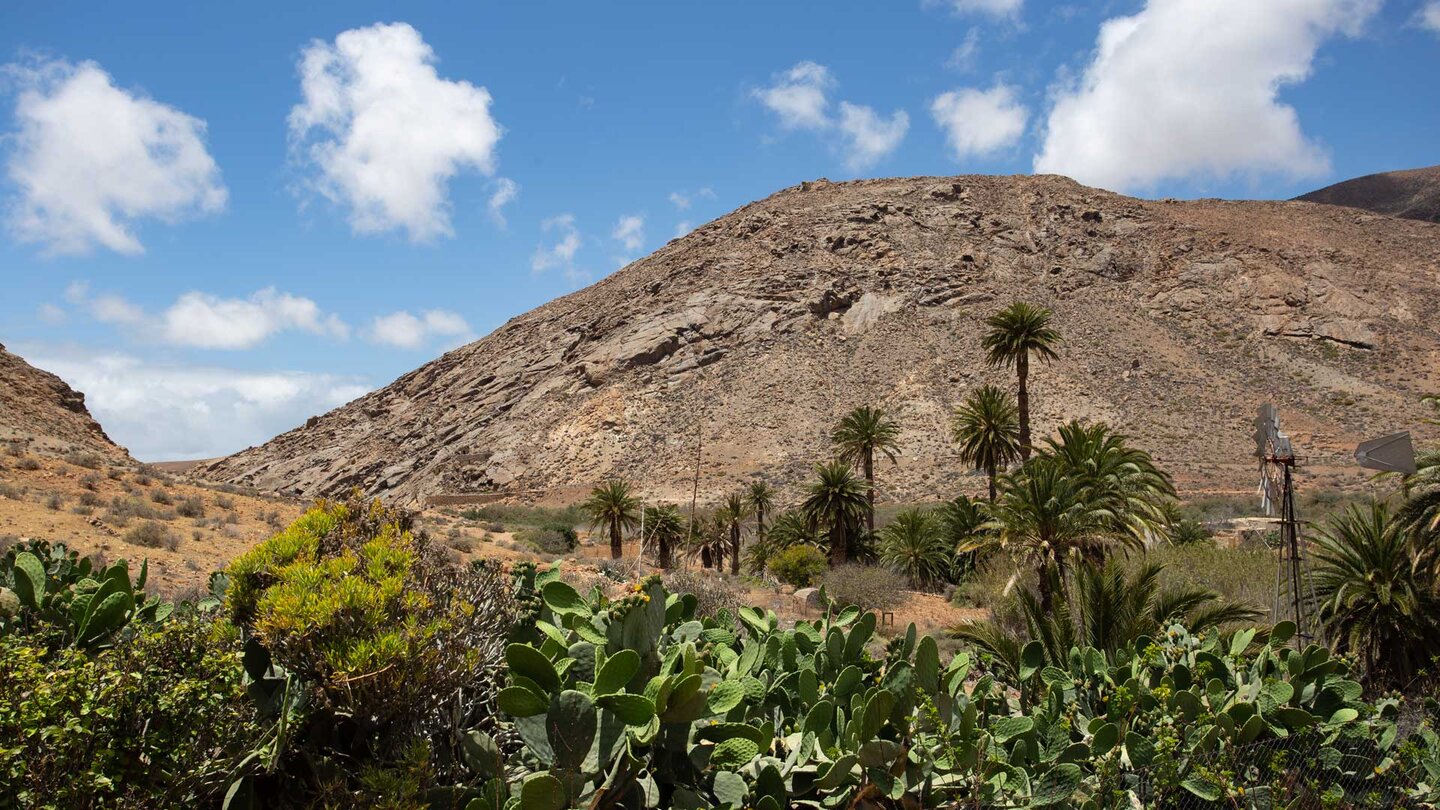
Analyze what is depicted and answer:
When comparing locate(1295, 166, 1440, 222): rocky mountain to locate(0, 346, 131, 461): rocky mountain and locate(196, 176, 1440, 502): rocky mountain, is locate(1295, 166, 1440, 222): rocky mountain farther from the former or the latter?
locate(0, 346, 131, 461): rocky mountain

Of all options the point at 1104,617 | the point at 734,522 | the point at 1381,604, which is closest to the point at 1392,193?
A: the point at 734,522

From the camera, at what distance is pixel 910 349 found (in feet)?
224

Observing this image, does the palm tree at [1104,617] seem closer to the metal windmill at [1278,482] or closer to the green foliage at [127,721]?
the metal windmill at [1278,482]

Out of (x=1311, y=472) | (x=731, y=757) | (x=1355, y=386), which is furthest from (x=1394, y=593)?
(x=1355, y=386)

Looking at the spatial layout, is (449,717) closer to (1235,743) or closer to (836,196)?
(1235,743)

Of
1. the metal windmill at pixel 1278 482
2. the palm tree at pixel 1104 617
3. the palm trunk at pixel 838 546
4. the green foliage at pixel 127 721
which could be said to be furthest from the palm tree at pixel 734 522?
the green foliage at pixel 127 721

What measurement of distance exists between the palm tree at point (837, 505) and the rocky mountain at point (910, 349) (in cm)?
1914

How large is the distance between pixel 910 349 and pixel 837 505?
119ft

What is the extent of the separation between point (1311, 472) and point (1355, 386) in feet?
50.4

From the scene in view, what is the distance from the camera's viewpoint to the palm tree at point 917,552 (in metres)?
32.5

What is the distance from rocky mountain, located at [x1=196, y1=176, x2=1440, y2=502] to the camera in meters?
60.3

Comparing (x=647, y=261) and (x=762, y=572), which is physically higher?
(x=647, y=261)

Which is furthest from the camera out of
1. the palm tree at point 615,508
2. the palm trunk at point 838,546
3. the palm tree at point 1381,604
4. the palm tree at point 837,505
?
the palm tree at point 615,508

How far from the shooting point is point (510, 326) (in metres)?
88.4
